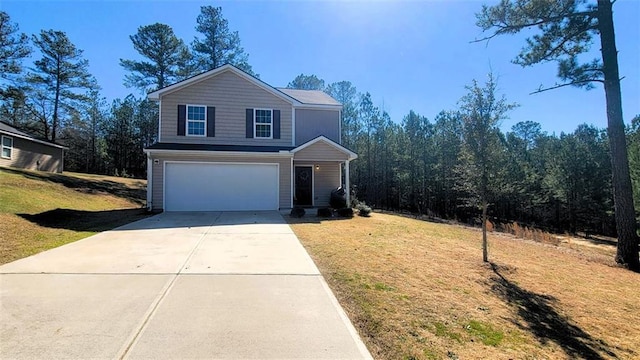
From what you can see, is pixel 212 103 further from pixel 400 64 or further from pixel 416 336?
pixel 416 336

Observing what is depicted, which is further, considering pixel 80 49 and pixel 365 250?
pixel 80 49

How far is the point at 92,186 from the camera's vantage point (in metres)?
19.7

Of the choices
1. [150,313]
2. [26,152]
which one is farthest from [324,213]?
[26,152]

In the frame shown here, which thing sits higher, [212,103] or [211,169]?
[212,103]

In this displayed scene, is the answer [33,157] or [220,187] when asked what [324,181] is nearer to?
[220,187]

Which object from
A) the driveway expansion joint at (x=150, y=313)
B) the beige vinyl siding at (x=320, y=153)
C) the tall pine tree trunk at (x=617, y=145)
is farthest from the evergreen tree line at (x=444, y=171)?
the driveway expansion joint at (x=150, y=313)

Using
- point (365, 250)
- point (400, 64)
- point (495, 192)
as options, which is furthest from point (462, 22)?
point (365, 250)

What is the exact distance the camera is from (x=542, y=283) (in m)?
5.82

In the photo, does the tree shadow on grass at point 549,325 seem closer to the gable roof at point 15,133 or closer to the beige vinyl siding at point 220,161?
the beige vinyl siding at point 220,161

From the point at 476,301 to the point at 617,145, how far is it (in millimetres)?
8461

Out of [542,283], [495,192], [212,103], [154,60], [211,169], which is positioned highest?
[154,60]

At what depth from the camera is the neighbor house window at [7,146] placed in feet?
61.0

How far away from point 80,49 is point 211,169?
2511 cm

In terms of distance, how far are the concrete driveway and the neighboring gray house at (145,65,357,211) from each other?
6.99m
